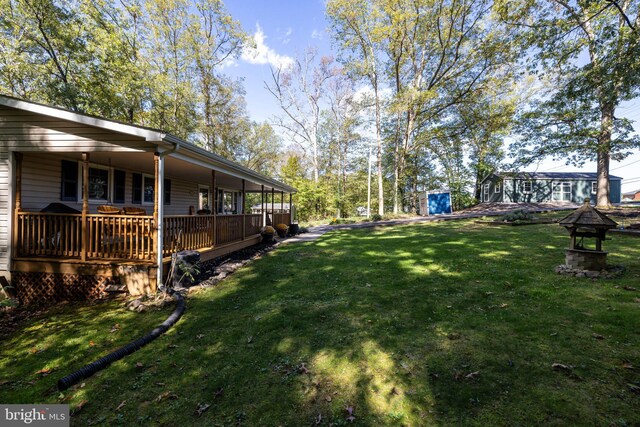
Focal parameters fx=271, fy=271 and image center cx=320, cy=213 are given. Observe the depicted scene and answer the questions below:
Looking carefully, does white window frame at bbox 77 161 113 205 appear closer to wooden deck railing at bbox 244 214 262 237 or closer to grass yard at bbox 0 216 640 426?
grass yard at bbox 0 216 640 426

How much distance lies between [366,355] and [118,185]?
1008 centimetres

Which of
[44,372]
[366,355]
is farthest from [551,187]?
[44,372]

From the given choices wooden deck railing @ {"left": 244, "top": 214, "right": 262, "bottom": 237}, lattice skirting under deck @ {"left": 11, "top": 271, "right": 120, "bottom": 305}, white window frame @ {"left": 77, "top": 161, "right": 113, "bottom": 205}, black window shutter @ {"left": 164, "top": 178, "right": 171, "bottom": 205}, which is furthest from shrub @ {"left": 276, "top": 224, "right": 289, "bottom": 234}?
lattice skirting under deck @ {"left": 11, "top": 271, "right": 120, "bottom": 305}

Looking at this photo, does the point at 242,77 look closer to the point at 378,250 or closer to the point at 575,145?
the point at 378,250

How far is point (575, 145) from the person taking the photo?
62.3 ft

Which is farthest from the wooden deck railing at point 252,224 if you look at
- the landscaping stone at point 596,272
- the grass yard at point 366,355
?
the landscaping stone at point 596,272

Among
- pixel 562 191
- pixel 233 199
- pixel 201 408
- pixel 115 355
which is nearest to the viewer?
pixel 201 408

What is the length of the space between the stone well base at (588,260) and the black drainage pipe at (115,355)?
815 centimetres

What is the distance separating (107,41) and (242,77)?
33.0ft

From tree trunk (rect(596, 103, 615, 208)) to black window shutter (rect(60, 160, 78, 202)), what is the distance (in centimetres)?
2610

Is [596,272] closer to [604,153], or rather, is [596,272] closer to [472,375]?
[472,375]

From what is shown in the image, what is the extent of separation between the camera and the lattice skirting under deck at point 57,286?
6176mm

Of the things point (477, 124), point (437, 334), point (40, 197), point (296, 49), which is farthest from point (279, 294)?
point (296, 49)

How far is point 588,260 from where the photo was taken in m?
5.71
